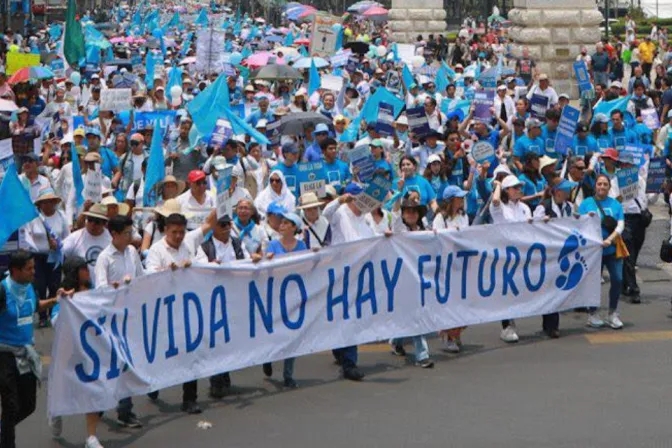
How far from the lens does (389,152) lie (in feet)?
61.5

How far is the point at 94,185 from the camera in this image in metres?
16.8

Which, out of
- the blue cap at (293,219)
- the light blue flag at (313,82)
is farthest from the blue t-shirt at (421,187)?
the light blue flag at (313,82)

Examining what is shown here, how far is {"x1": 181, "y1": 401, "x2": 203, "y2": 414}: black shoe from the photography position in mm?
11633

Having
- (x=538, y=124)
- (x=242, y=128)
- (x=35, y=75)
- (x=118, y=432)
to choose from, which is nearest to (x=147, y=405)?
(x=118, y=432)

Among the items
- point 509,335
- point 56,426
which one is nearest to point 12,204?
point 56,426

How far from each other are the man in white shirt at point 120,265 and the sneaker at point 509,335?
12.4 ft

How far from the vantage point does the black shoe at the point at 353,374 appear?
12.6 m

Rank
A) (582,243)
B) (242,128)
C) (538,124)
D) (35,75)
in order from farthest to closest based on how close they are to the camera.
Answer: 1. (35,75)
2. (538,124)
3. (242,128)
4. (582,243)

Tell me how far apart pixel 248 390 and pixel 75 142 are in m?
7.49

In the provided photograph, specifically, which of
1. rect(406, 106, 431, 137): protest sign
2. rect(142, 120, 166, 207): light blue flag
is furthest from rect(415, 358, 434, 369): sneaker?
rect(406, 106, 431, 137): protest sign

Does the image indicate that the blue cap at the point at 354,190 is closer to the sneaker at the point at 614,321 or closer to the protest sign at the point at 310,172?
the protest sign at the point at 310,172

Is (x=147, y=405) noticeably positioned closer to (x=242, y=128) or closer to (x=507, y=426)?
(x=507, y=426)

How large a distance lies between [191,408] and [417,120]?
26.8 ft

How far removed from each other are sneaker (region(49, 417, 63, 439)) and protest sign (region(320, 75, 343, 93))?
13.8 m
